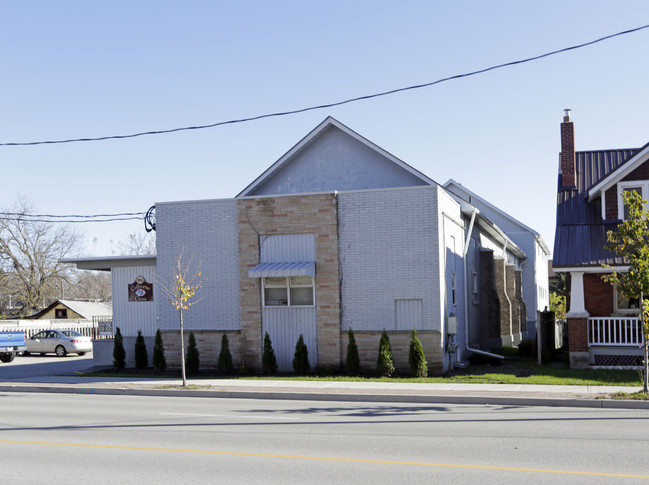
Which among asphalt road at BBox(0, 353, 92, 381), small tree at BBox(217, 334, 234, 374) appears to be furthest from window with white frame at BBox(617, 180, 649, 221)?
asphalt road at BBox(0, 353, 92, 381)

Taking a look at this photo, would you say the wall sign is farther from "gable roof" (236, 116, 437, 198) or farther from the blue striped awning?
the blue striped awning

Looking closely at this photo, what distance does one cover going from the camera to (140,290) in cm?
2434

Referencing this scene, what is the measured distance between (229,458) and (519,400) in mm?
7664

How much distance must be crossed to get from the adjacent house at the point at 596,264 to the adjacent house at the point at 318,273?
339 centimetres

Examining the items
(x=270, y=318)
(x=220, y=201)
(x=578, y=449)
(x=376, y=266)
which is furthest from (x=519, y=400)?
(x=220, y=201)

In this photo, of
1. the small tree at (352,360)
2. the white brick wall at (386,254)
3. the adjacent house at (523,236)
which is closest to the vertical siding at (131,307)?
the white brick wall at (386,254)

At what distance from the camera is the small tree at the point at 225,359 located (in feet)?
68.6

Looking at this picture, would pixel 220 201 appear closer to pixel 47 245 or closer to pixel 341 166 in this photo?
pixel 341 166

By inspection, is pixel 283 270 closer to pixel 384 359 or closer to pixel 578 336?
pixel 384 359

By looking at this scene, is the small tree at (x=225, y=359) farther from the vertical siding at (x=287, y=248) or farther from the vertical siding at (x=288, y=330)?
the vertical siding at (x=287, y=248)

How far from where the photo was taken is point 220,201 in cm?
2197

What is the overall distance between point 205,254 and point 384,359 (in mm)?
6601

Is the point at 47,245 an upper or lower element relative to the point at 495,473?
upper

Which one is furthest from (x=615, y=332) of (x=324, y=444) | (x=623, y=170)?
(x=324, y=444)
